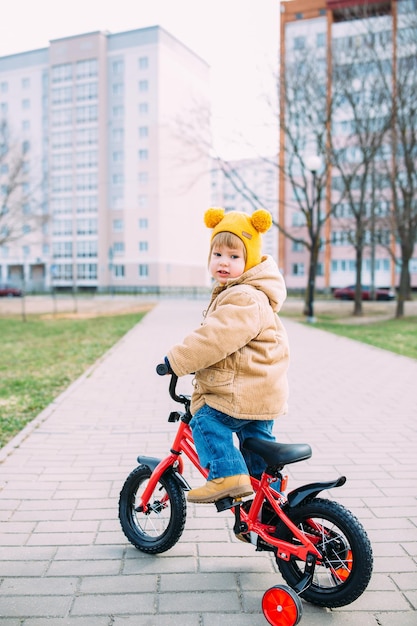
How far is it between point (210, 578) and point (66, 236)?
7446 cm

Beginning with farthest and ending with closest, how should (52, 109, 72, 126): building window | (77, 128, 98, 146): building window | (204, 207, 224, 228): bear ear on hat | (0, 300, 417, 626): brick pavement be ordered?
(52, 109, 72, 126): building window
(77, 128, 98, 146): building window
(204, 207, 224, 228): bear ear on hat
(0, 300, 417, 626): brick pavement

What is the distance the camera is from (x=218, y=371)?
280 centimetres

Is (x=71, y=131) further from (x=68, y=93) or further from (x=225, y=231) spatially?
(x=225, y=231)

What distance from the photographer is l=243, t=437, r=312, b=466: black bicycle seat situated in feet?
8.43

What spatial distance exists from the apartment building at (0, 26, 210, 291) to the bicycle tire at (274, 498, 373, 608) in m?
64.4

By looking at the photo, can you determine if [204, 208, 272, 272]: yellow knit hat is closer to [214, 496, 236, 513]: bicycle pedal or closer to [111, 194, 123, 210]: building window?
[214, 496, 236, 513]: bicycle pedal

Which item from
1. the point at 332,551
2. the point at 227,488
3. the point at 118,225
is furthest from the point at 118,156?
the point at 332,551

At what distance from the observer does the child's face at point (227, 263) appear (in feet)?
9.37

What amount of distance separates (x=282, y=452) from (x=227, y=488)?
1.14 feet

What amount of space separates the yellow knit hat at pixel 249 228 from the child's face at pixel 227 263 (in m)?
0.04

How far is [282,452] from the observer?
2586 mm

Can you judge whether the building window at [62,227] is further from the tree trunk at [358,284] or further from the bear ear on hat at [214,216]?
the bear ear on hat at [214,216]

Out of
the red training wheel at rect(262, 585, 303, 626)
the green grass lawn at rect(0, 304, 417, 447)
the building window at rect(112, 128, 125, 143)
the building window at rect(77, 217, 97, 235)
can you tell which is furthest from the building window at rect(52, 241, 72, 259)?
the red training wheel at rect(262, 585, 303, 626)

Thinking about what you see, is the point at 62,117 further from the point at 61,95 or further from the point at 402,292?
the point at 402,292
